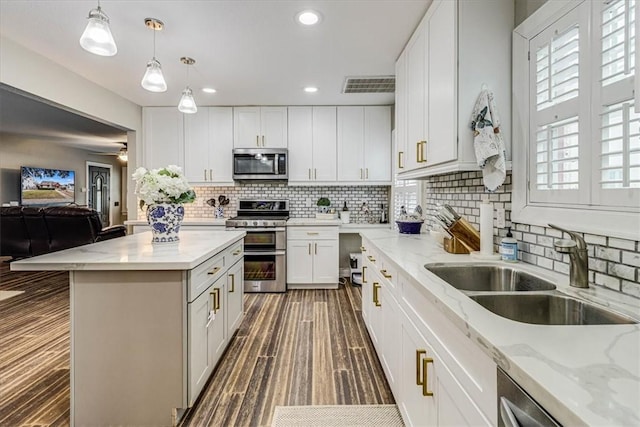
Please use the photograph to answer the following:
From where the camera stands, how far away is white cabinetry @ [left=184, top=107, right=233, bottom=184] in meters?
4.35

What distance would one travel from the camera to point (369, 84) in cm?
353

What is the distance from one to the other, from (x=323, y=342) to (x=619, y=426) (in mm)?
2339

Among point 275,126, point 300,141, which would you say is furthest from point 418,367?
point 275,126

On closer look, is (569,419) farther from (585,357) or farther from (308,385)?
(308,385)

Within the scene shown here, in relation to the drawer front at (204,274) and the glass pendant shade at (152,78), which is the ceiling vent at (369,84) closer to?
the glass pendant shade at (152,78)

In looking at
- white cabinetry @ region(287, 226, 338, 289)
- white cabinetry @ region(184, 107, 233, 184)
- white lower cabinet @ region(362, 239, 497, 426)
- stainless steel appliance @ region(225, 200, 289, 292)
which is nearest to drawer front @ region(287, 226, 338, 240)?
white cabinetry @ region(287, 226, 338, 289)

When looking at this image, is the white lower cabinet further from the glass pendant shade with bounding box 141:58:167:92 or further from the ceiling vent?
the ceiling vent

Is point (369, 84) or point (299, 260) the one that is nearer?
point (369, 84)

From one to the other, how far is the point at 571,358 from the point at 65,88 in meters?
4.18

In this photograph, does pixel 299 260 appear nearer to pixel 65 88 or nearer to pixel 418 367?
pixel 418 367

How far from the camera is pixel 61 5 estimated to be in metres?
2.10

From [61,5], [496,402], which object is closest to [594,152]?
[496,402]

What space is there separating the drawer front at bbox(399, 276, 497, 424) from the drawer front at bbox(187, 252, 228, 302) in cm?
112

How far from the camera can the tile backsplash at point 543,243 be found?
1.10 metres
